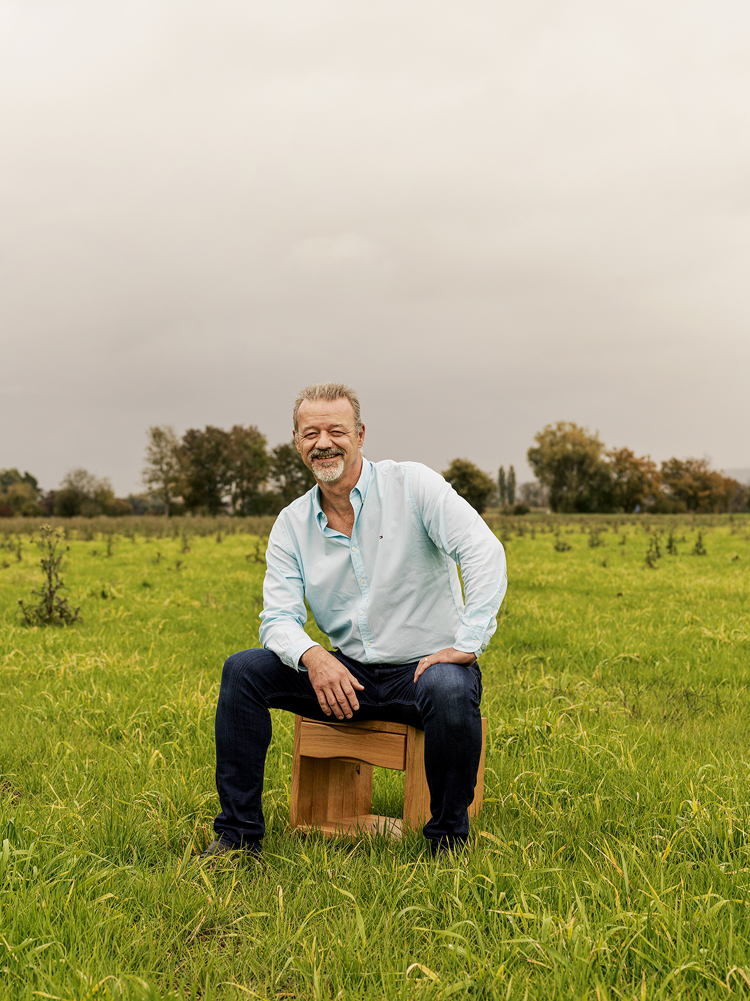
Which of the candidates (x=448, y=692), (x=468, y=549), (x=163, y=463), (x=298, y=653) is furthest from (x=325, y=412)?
(x=163, y=463)

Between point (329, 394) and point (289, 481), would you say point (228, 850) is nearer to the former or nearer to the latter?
point (329, 394)

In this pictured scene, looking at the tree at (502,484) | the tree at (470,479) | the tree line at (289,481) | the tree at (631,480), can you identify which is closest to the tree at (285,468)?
the tree line at (289,481)

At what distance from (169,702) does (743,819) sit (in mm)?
3763

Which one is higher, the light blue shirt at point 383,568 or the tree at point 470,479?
the tree at point 470,479

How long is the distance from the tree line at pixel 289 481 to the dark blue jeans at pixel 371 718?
58.0 meters

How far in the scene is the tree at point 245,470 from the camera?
236ft

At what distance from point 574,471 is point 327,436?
8426cm

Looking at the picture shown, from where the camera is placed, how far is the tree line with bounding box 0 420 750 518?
204 ft

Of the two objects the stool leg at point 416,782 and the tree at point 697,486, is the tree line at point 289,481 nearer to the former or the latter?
the tree at point 697,486

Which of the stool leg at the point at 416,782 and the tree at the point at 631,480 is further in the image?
the tree at the point at 631,480

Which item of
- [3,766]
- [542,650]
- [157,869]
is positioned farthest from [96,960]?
[542,650]

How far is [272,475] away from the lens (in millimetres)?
76688

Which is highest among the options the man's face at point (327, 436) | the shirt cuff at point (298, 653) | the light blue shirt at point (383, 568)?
the man's face at point (327, 436)

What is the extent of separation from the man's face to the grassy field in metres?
1.78
